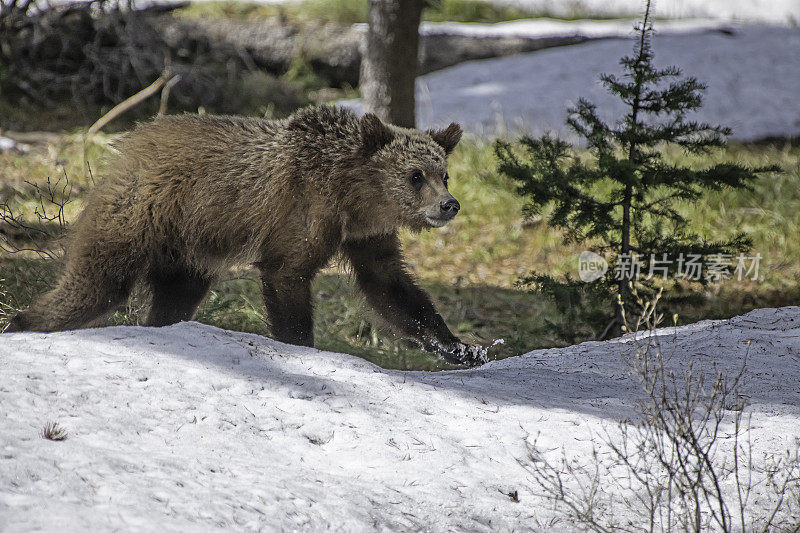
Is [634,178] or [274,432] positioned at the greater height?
[634,178]

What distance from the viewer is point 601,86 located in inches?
491

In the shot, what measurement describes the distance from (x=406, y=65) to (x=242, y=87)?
4.20 meters

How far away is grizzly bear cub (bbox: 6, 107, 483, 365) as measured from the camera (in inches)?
191

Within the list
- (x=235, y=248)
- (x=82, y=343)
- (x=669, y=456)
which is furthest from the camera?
(x=235, y=248)

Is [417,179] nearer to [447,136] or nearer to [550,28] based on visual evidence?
[447,136]

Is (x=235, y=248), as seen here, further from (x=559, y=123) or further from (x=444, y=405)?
(x=559, y=123)

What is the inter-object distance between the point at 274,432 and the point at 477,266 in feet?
17.5

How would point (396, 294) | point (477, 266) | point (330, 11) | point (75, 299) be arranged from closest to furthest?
1. point (75, 299)
2. point (396, 294)
3. point (477, 266)
4. point (330, 11)

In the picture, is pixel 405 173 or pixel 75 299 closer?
pixel 75 299

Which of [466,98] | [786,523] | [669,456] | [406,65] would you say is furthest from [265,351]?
[466,98]

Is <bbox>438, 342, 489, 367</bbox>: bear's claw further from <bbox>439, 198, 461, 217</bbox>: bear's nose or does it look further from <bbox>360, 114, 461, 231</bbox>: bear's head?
<bbox>439, 198, 461, 217</bbox>: bear's nose

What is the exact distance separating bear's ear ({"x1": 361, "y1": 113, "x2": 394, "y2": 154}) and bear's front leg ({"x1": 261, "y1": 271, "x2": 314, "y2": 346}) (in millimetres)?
939

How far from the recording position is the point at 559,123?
1170cm

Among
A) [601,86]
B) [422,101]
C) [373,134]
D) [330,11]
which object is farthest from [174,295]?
[330,11]
